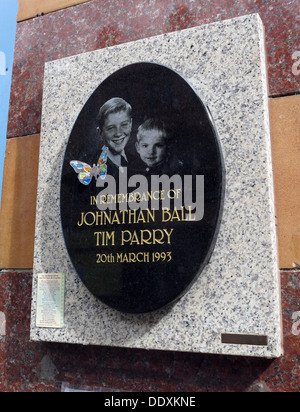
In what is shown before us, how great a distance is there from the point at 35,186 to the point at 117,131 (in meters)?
0.94

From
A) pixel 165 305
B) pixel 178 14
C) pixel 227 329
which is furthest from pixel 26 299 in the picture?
pixel 178 14

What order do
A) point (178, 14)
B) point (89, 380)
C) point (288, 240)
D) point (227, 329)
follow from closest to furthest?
point (227, 329), point (288, 240), point (89, 380), point (178, 14)

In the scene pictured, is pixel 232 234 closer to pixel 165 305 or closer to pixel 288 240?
pixel 288 240

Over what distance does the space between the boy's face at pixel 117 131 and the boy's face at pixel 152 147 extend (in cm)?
12

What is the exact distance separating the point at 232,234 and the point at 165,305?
563 mm

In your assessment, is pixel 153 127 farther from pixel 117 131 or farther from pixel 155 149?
pixel 117 131

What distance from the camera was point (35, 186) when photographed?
3.54 metres

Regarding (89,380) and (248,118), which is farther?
(89,380)

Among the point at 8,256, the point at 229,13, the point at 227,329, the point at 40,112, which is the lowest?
the point at 227,329

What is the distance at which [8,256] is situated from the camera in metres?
3.53

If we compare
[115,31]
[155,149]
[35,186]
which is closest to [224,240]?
[155,149]

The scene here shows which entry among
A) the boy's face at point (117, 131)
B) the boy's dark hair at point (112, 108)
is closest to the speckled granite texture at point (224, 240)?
the boy's dark hair at point (112, 108)

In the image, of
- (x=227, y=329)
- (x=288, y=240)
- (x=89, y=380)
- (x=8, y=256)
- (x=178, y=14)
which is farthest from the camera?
(x=8, y=256)

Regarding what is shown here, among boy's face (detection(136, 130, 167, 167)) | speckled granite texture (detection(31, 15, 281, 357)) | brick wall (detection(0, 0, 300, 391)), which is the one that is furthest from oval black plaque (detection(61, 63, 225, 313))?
brick wall (detection(0, 0, 300, 391))
